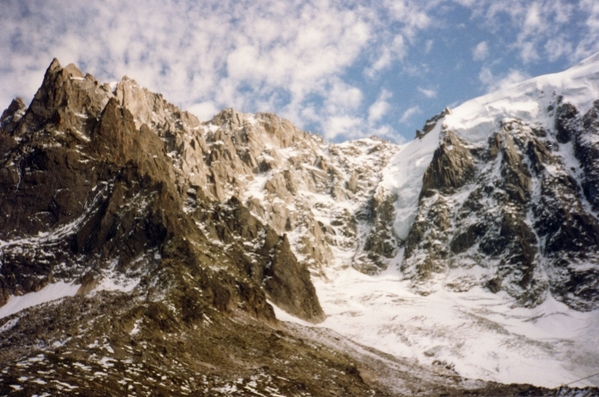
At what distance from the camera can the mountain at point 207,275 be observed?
7331 cm

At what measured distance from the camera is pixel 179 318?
88750 millimetres

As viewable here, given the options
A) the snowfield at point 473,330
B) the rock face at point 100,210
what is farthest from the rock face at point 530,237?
the rock face at point 100,210

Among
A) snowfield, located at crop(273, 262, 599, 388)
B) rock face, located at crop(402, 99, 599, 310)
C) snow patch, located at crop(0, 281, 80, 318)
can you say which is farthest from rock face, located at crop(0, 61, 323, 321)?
rock face, located at crop(402, 99, 599, 310)

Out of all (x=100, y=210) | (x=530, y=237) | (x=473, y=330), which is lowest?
(x=473, y=330)

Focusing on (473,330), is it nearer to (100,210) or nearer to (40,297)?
(100,210)

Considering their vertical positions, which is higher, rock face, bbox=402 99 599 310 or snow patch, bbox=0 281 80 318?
rock face, bbox=402 99 599 310

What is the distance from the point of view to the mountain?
73.3 meters

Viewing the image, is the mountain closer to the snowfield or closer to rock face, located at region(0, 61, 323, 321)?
rock face, located at region(0, 61, 323, 321)

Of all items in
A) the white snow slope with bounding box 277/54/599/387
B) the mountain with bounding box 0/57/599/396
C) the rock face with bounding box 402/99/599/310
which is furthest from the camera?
the rock face with bounding box 402/99/599/310

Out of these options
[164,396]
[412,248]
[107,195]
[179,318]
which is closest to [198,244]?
[107,195]

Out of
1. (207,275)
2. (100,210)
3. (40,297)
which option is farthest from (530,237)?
(40,297)

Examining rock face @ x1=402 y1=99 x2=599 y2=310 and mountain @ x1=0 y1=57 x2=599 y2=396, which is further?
rock face @ x1=402 y1=99 x2=599 y2=310

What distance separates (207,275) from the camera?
365 feet

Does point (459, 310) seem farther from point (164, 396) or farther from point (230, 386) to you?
point (164, 396)
